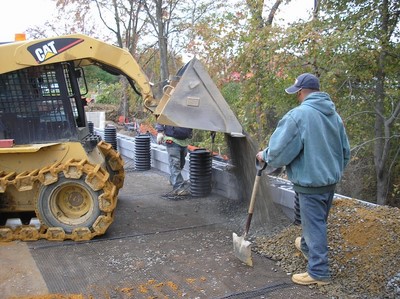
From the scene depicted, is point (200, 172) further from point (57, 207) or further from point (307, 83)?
point (307, 83)

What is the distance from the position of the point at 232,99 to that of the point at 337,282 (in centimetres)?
641

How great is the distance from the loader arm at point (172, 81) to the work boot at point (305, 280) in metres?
2.00

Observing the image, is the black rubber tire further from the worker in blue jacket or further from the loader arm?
the worker in blue jacket

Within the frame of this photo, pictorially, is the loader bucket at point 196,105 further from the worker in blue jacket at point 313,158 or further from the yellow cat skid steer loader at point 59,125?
the worker in blue jacket at point 313,158

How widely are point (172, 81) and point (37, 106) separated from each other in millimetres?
1723

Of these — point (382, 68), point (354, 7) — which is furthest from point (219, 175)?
point (354, 7)

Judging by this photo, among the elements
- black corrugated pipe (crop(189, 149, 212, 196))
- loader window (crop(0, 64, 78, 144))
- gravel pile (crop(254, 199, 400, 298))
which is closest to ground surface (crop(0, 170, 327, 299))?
gravel pile (crop(254, 199, 400, 298))

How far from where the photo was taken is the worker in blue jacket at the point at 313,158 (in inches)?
145

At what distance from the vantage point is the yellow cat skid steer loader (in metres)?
4.94

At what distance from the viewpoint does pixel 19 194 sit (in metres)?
5.26

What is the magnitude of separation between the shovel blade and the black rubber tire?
1.74 metres

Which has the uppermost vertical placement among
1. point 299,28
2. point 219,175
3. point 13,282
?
point 299,28

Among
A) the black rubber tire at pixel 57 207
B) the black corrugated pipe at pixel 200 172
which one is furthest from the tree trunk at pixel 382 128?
the black rubber tire at pixel 57 207

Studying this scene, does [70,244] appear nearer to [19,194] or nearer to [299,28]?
[19,194]
